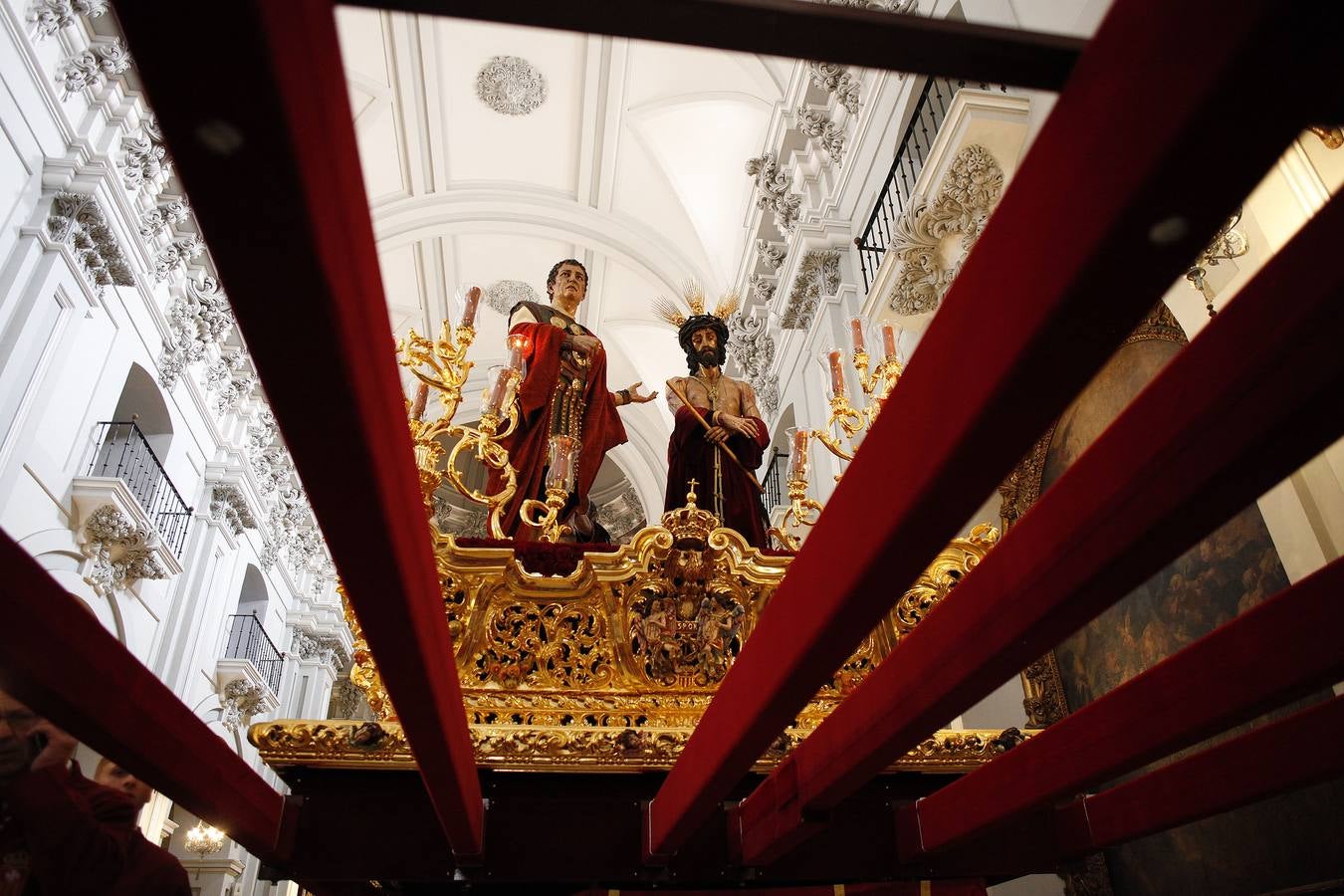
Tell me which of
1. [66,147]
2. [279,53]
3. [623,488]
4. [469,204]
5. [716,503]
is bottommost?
[279,53]

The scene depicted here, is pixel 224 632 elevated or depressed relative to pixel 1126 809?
elevated

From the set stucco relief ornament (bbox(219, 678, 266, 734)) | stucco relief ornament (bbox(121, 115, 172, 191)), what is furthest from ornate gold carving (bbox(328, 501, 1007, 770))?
stucco relief ornament (bbox(219, 678, 266, 734))

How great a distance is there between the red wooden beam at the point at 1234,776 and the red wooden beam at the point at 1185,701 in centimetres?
5

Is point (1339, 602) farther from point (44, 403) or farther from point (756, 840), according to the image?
point (44, 403)

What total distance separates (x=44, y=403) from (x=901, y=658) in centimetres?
926

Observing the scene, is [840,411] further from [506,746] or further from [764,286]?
[764,286]

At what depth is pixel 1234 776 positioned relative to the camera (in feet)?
6.61

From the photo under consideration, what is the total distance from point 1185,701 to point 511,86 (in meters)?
14.1

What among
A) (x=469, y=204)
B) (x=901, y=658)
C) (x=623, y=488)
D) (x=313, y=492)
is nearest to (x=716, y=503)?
(x=901, y=658)

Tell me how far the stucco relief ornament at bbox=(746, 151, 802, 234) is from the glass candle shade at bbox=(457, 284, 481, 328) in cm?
664

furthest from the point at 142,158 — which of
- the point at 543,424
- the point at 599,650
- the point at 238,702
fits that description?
the point at 599,650

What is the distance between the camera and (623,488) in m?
20.4

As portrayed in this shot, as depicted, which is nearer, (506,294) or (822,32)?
(822,32)

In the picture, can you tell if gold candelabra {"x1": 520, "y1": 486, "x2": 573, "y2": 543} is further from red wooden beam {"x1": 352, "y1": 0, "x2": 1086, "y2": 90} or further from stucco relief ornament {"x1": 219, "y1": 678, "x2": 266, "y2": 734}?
stucco relief ornament {"x1": 219, "y1": 678, "x2": 266, "y2": 734}
